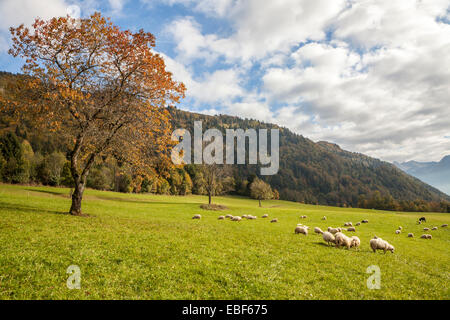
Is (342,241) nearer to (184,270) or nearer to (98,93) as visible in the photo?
(184,270)

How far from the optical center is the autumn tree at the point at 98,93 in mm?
18828

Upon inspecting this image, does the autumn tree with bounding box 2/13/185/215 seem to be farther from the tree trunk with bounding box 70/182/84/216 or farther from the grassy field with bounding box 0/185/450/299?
the grassy field with bounding box 0/185/450/299

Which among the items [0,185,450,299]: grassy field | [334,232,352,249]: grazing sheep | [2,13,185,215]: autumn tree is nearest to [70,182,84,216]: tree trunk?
[2,13,185,215]: autumn tree

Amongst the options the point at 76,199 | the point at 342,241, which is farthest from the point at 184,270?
the point at 76,199

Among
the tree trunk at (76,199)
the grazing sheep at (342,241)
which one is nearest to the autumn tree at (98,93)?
the tree trunk at (76,199)

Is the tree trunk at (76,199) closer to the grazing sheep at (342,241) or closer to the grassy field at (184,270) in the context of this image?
the grassy field at (184,270)

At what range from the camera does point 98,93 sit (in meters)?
21.9

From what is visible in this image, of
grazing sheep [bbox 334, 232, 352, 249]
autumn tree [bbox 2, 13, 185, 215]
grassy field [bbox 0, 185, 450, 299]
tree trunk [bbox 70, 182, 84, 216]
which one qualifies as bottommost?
grazing sheep [bbox 334, 232, 352, 249]

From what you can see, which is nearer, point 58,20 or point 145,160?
point 58,20

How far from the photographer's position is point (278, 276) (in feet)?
32.0

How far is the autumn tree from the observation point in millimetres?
18828
